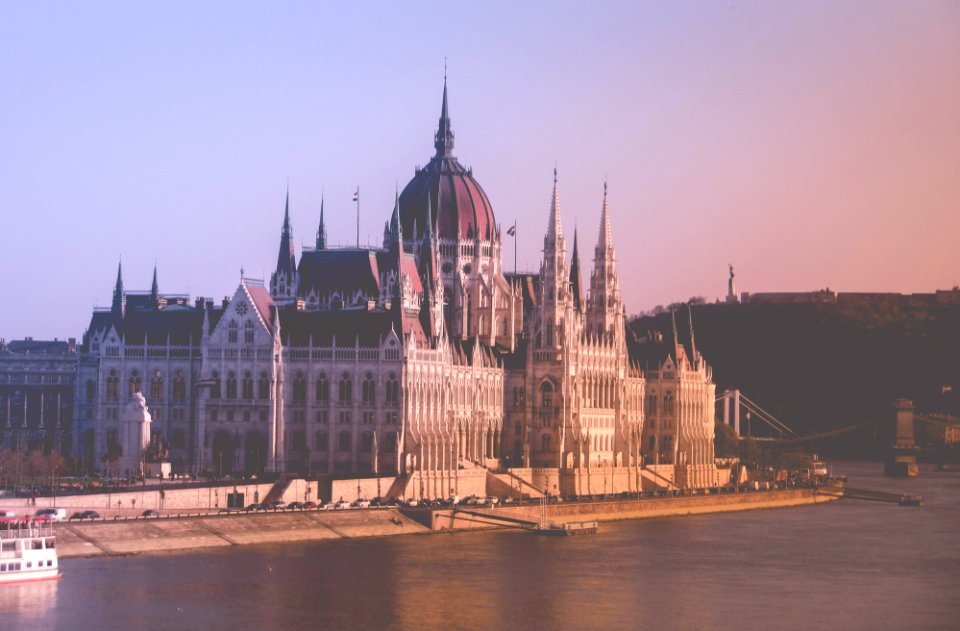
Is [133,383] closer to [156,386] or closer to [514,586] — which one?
[156,386]

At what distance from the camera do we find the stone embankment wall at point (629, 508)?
506ft

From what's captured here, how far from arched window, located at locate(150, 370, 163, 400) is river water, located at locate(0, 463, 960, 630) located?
31260 mm

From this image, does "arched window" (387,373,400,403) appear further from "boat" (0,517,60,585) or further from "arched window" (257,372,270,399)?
"boat" (0,517,60,585)

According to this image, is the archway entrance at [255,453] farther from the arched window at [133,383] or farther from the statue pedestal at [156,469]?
the arched window at [133,383]

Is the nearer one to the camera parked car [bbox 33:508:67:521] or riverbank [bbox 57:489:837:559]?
riverbank [bbox 57:489:837:559]

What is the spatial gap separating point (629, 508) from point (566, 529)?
60.6 ft

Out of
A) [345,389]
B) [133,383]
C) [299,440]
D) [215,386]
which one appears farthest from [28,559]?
[133,383]

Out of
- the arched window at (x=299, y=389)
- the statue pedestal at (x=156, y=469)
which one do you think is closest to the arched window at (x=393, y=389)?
the arched window at (x=299, y=389)

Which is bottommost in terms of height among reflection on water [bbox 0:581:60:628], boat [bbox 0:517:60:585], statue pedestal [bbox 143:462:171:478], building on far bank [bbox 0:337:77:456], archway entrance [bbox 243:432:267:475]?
reflection on water [bbox 0:581:60:628]

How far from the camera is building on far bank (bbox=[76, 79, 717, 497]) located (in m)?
165

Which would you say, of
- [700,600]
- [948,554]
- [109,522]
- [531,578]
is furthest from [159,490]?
[948,554]

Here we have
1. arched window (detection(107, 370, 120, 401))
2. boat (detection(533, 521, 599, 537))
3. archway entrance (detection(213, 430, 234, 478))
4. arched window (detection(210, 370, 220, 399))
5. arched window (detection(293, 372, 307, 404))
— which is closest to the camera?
boat (detection(533, 521, 599, 537))

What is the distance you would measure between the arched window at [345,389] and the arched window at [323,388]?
979 millimetres

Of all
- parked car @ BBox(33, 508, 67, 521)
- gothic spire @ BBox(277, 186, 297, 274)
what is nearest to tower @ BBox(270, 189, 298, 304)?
gothic spire @ BBox(277, 186, 297, 274)
